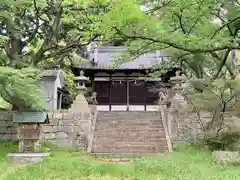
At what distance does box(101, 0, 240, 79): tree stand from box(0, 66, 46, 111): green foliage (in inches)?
162

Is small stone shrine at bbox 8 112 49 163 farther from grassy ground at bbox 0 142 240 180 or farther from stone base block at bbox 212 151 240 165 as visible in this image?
stone base block at bbox 212 151 240 165

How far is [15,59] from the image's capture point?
17.0 metres

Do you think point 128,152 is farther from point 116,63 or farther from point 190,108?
point 116,63

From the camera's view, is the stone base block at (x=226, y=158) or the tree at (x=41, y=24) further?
the tree at (x=41, y=24)

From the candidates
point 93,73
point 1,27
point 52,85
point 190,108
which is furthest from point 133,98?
point 1,27

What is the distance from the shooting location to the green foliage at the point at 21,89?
12.6 meters

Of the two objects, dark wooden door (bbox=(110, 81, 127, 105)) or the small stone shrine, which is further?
dark wooden door (bbox=(110, 81, 127, 105))

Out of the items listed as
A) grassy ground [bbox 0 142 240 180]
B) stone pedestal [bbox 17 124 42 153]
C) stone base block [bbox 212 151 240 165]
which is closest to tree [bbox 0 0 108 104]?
stone pedestal [bbox 17 124 42 153]

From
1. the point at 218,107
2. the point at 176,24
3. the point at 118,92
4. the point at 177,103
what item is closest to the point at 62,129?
the point at 177,103

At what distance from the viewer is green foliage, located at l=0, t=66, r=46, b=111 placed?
12641 millimetres

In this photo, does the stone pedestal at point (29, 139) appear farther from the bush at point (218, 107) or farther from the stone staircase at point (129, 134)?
the bush at point (218, 107)

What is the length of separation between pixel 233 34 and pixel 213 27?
0.66m

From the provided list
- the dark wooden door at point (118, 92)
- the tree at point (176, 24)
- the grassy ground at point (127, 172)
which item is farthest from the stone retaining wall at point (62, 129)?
the dark wooden door at point (118, 92)

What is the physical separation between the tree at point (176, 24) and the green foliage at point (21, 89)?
411cm
